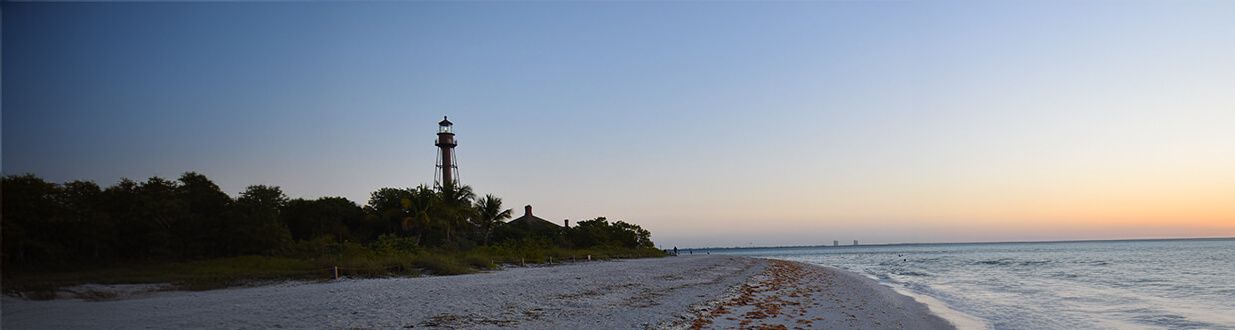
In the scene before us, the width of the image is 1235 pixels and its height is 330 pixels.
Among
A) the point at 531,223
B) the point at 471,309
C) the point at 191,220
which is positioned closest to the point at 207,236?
the point at 191,220

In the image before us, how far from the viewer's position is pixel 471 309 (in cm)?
1222

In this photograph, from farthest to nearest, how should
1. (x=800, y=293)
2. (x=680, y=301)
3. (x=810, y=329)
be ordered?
(x=800, y=293)
(x=680, y=301)
(x=810, y=329)

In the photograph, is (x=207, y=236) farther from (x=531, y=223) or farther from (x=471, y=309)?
(x=531, y=223)

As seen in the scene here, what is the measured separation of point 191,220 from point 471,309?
22.2 meters

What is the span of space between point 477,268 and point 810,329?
65.0 ft

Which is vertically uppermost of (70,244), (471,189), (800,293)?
(471,189)

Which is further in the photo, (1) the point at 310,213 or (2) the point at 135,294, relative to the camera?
(1) the point at 310,213

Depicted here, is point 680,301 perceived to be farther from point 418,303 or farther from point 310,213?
point 310,213

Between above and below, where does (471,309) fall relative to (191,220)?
below

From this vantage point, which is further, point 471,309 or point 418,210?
point 418,210

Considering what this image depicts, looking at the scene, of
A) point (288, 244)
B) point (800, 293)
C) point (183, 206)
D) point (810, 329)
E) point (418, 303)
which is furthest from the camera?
point (288, 244)

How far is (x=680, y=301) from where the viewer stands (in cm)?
1491

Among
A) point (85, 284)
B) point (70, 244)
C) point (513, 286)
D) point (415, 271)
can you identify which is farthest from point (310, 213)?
point (513, 286)

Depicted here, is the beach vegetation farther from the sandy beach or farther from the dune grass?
the sandy beach
